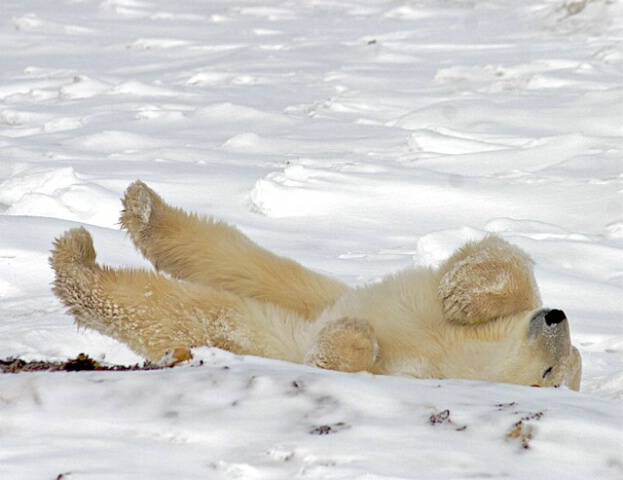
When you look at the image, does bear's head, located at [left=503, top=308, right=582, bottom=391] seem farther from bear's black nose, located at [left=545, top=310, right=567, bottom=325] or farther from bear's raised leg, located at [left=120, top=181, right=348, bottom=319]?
bear's raised leg, located at [left=120, top=181, right=348, bottom=319]

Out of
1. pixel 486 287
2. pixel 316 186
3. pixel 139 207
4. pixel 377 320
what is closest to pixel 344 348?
pixel 377 320

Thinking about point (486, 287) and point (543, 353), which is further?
point (486, 287)

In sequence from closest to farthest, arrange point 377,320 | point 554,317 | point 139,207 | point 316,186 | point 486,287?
point 554,317 < point 486,287 < point 377,320 < point 139,207 < point 316,186

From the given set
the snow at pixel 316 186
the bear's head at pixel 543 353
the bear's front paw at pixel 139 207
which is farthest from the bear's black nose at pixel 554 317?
the bear's front paw at pixel 139 207

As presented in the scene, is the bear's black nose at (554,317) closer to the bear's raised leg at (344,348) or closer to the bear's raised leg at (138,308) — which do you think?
the bear's raised leg at (344,348)

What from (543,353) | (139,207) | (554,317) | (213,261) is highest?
(139,207)

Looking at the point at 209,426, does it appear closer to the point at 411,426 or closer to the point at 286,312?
the point at 411,426

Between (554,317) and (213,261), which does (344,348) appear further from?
(213,261)

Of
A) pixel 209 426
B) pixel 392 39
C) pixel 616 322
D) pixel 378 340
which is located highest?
pixel 392 39

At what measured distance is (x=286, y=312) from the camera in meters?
3.46

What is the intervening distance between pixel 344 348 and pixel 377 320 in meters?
0.32

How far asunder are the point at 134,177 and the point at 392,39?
616 centimetres

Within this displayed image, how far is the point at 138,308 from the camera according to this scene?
3.19 metres

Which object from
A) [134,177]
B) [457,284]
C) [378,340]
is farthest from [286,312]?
[134,177]
